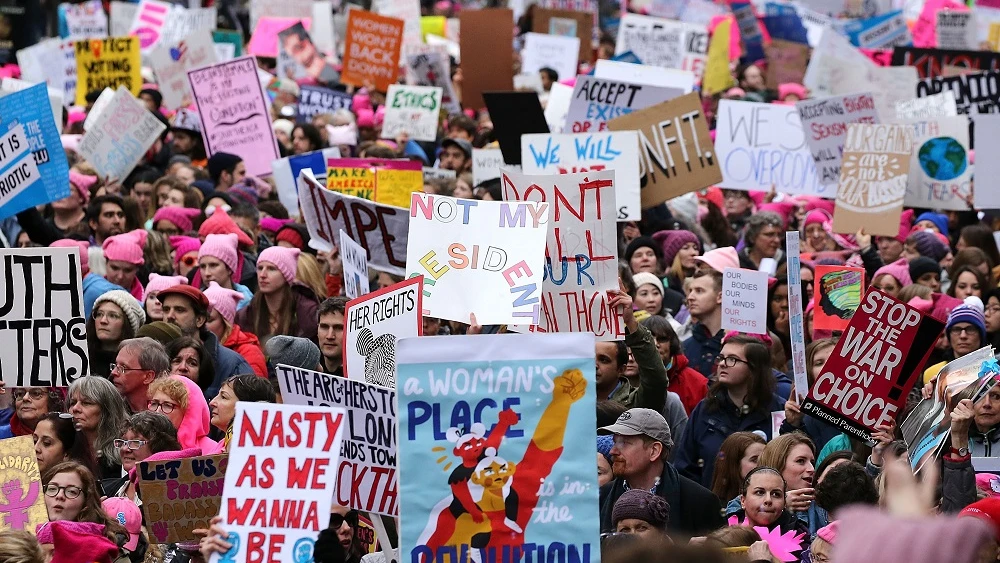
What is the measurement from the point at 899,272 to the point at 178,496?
628 centimetres

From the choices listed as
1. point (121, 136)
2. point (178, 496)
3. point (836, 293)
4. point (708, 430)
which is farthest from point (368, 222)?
point (121, 136)

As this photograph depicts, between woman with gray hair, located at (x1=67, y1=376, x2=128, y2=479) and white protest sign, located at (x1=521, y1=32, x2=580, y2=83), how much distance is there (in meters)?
15.2

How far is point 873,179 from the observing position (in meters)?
Result: 12.5

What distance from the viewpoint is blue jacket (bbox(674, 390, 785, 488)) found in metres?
7.85

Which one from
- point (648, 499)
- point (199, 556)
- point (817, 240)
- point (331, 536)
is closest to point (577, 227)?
point (648, 499)

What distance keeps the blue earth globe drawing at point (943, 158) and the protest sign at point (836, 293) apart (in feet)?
16.2

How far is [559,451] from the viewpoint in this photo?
511 centimetres

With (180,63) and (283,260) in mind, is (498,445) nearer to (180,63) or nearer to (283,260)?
(283,260)

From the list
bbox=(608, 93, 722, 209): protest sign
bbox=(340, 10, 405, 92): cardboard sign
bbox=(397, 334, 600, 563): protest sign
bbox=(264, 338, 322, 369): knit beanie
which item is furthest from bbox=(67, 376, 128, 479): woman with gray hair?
bbox=(340, 10, 405, 92): cardboard sign

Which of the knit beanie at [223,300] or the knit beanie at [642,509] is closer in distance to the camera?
the knit beanie at [642,509]

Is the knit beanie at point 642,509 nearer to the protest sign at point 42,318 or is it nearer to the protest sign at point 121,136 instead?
the protest sign at point 42,318

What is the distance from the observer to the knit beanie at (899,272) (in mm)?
10703

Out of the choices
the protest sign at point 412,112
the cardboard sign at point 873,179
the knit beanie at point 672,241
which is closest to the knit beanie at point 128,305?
the knit beanie at point 672,241

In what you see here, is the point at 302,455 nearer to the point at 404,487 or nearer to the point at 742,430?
the point at 404,487
